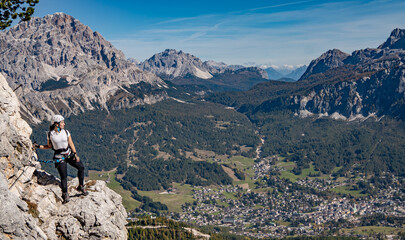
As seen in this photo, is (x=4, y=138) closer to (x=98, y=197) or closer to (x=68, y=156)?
(x=68, y=156)

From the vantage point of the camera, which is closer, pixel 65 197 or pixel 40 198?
pixel 40 198

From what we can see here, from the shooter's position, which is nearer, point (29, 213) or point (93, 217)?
point (29, 213)

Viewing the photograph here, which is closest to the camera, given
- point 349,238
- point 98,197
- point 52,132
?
point 52,132

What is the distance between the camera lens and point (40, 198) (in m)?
30.6

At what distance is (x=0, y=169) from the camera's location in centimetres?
2870

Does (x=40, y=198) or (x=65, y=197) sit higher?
(x=40, y=198)

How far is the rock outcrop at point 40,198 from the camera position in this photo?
2925cm

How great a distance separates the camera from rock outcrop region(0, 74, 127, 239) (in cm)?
2925

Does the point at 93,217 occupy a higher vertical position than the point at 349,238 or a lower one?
higher

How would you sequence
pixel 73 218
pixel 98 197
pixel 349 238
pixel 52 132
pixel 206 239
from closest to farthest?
pixel 52 132
pixel 73 218
pixel 98 197
pixel 206 239
pixel 349 238

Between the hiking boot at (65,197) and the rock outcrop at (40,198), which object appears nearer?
the rock outcrop at (40,198)

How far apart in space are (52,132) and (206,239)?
136 metres

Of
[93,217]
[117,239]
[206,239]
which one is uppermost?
[93,217]

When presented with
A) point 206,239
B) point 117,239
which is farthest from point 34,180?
point 206,239
